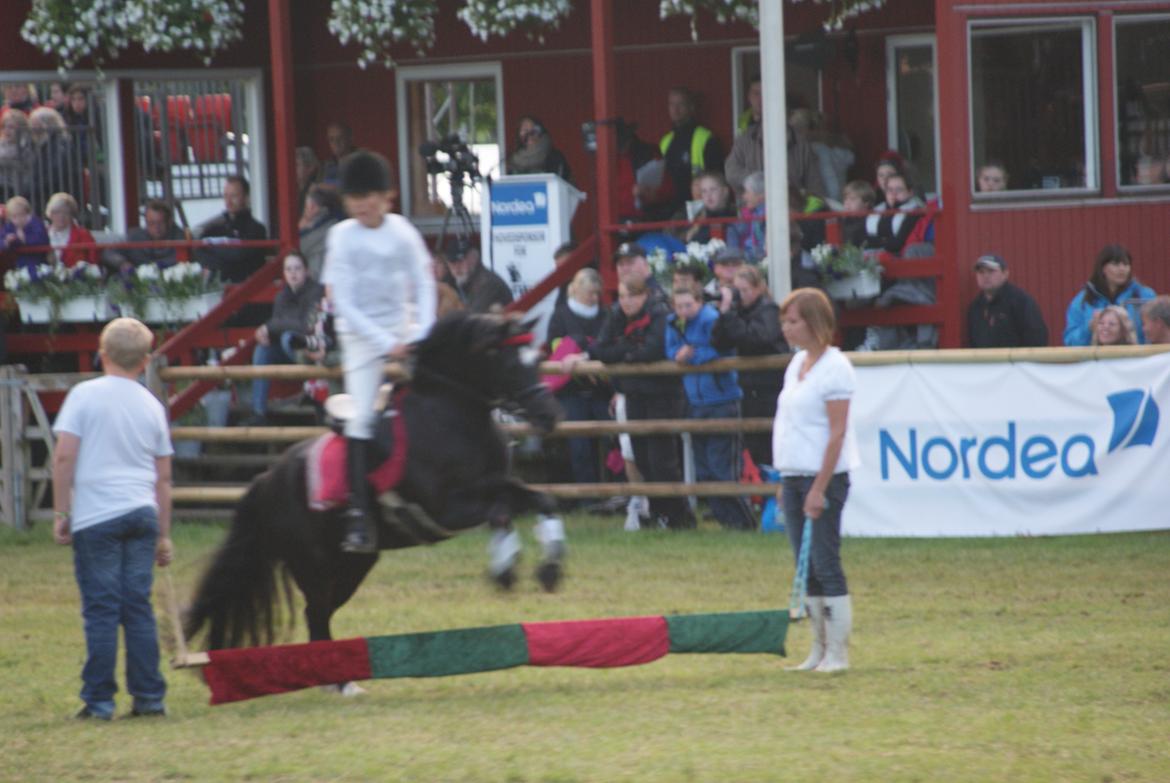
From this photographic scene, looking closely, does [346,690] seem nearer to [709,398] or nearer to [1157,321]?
[709,398]

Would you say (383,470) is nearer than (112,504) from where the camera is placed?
No

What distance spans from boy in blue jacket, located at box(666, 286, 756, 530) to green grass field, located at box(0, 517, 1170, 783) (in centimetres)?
55

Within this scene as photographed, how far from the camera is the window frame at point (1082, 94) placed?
1485 centimetres

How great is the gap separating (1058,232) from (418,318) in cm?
797

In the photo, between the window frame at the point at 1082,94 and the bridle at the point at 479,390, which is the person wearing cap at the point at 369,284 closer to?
the bridle at the point at 479,390

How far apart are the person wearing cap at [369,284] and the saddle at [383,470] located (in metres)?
0.06

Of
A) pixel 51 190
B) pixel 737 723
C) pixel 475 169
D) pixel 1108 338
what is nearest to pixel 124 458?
pixel 737 723

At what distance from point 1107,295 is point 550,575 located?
295 inches

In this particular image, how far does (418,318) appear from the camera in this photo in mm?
8906

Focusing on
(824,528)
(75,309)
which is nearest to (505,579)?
(824,528)

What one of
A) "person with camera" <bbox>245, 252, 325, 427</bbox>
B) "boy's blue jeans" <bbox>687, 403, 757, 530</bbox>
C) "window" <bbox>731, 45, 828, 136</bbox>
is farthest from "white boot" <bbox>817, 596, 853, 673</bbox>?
"window" <bbox>731, 45, 828, 136</bbox>

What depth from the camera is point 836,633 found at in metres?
8.70

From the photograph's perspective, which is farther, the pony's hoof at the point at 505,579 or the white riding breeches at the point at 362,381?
the white riding breeches at the point at 362,381

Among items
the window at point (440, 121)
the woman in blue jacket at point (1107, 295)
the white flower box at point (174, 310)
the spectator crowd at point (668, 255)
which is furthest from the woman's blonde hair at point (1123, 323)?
the white flower box at point (174, 310)
